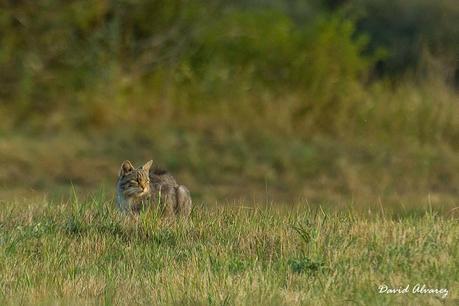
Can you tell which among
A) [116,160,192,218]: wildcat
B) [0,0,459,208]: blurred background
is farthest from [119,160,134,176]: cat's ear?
[0,0,459,208]: blurred background

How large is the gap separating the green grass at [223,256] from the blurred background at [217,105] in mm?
4235

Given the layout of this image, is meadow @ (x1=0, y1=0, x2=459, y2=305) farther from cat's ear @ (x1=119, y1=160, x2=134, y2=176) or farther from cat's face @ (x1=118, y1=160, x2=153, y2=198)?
cat's face @ (x1=118, y1=160, x2=153, y2=198)

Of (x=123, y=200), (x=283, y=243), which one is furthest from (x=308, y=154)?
(x=283, y=243)

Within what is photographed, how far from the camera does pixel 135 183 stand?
364 inches

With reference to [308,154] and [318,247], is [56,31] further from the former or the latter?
[318,247]

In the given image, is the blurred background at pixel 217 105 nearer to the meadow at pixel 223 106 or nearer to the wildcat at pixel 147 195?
the meadow at pixel 223 106

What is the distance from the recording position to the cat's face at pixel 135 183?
9234mm

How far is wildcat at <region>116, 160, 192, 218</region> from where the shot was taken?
9.23 metres

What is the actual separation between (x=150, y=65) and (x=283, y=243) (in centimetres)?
801

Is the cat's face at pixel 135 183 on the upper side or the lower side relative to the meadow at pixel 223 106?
lower
